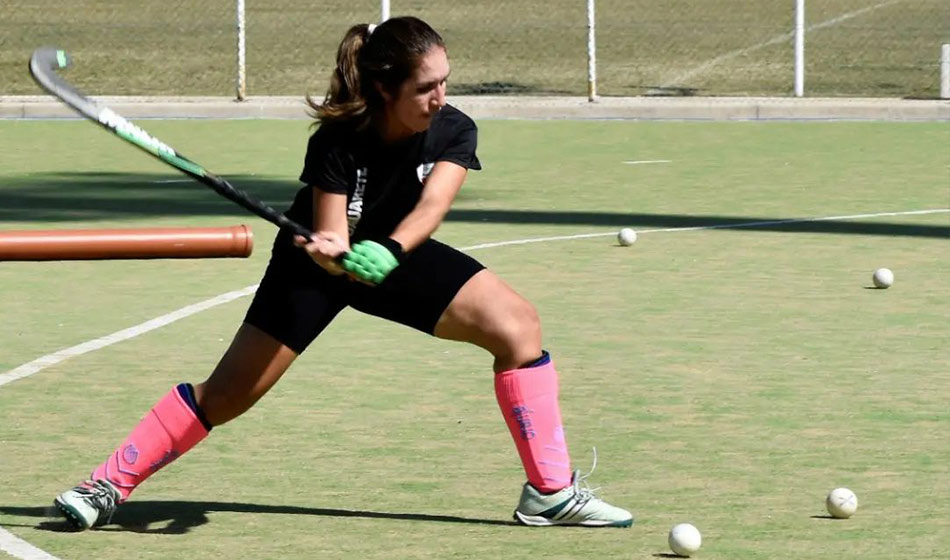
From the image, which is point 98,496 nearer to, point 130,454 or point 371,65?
point 130,454

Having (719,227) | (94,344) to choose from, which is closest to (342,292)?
(94,344)

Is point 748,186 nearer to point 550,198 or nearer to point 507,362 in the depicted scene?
point 550,198

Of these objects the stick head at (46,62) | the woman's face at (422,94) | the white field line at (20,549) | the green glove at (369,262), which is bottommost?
the white field line at (20,549)

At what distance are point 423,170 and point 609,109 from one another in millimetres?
17341

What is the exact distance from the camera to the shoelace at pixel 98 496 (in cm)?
602

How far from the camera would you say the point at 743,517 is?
6172 millimetres

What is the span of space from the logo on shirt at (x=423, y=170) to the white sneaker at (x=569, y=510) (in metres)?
0.91

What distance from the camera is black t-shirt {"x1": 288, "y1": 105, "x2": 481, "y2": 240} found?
5.89 metres

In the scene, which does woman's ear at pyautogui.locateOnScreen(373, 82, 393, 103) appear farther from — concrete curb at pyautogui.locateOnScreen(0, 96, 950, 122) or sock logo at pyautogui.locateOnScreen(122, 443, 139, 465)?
concrete curb at pyautogui.locateOnScreen(0, 96, 950, 122)

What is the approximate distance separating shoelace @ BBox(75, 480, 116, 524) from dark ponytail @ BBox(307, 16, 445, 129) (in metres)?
1.19

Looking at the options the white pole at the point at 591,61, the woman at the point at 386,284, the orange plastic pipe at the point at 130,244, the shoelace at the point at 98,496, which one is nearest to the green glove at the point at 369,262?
the woman at the point at 386,284

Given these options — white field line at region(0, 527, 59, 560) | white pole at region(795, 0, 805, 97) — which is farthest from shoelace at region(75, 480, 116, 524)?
white pole at region(795, 0, 805, 97)

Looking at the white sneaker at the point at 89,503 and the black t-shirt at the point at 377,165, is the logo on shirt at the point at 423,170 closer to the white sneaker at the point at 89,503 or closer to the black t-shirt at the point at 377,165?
the black t-shirt at the point at 377,165

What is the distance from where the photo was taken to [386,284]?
19.5ft
